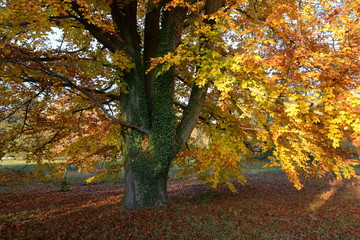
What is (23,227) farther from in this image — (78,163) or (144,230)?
(144,230)

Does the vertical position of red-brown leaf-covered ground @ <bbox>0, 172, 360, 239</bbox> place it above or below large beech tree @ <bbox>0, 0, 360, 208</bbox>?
below

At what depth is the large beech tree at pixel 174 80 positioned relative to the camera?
20.0ft

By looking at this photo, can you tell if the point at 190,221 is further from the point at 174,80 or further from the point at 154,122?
the point at 174,80

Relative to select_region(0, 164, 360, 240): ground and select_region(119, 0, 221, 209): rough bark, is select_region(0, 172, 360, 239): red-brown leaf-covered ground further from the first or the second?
select_region(119, 0, 221, 209): rough bark

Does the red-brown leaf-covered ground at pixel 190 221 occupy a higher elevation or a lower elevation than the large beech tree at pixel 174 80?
lower

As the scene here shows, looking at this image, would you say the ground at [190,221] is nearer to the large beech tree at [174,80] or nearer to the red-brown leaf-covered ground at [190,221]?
the red-brown leaf-covered ground at [190,221]

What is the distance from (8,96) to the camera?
7.80m

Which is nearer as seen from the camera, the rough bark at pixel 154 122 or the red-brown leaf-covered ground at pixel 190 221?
the red-brown leaf-covered ground at pixel 190 221

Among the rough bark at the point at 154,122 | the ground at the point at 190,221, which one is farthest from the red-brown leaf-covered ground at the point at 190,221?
the rough bark at the point at 154,122

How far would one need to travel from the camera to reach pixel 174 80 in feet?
26.4

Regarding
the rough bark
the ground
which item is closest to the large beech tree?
the rough bark

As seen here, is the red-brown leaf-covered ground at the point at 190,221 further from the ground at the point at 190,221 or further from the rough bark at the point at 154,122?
the rough bark at the point at 154,122

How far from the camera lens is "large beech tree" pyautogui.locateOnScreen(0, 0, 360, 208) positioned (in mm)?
6109

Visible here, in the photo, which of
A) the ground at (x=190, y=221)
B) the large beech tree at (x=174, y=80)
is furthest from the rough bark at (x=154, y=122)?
the ground at (x=190, y=221)
